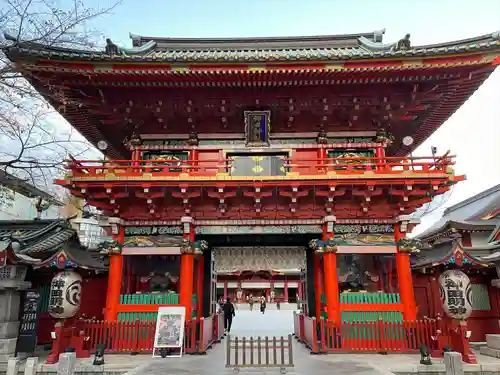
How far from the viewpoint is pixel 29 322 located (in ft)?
39.0

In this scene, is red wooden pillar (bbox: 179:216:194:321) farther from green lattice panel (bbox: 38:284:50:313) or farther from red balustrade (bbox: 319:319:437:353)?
green lattice panel (bbox: 38:284:50:313)

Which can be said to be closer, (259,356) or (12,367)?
(12,367)

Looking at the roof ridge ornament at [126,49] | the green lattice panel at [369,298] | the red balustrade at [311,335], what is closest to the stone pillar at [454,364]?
the green lattice panel at [369,298]

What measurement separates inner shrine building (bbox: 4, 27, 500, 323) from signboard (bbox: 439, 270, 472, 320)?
53.6 inches

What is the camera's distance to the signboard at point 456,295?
10.1 metres

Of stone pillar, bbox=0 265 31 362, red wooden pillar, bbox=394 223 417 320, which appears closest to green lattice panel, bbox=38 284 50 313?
stone pillar, bbox=0 265 31 362

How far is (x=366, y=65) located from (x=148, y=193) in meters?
8.14

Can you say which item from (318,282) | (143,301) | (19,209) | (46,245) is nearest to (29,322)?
(46,245)

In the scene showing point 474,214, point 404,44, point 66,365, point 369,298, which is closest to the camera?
point 66,365

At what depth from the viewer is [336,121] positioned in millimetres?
13461

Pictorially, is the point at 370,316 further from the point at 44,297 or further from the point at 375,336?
the point at 44,297

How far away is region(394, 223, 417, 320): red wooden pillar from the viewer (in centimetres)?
1151

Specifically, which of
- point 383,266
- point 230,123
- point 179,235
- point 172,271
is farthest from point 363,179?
point 172,271

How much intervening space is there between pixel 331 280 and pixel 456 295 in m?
3.58
